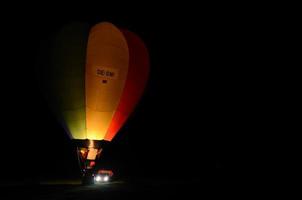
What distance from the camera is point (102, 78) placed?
1697 centimetres

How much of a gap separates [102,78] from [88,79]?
0.55 meters

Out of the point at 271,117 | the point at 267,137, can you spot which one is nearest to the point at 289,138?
the point at 267,137

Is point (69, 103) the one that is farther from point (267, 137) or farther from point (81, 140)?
point (267, 137)

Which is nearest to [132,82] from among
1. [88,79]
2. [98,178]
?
[88,79]

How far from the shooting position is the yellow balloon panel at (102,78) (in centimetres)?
1694

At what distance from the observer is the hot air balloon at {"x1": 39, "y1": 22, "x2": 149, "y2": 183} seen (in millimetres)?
16859

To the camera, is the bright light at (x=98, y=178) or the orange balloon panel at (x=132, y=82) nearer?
the orange balloon panel at (x=132, y=82)

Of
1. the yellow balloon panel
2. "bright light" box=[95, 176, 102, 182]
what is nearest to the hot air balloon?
the yellow balloon panel

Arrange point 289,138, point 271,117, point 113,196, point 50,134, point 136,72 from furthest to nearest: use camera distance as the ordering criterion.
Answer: point 271,117 → point 289,138 → point 50,134 → point 136,72 → point 113,196

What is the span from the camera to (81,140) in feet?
55.1

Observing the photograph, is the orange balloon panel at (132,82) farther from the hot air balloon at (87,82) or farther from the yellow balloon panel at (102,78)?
the yellow balloon panel at (102,78)

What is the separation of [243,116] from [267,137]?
36.7 feet

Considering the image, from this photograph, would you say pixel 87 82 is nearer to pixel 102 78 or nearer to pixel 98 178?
pixel 102 78

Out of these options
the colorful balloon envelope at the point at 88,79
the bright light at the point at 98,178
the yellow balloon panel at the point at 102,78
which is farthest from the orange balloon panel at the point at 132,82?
the bright light at the point at 98,178
